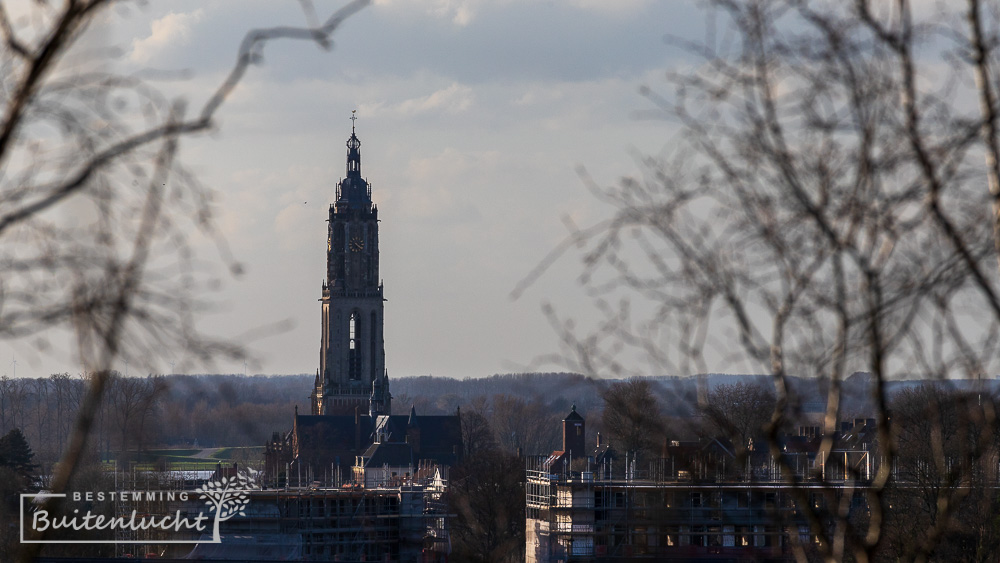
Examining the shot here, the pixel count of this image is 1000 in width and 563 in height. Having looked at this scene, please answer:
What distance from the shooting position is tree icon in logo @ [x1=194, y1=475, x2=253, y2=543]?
37.9 metres

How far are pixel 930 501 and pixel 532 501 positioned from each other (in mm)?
19280

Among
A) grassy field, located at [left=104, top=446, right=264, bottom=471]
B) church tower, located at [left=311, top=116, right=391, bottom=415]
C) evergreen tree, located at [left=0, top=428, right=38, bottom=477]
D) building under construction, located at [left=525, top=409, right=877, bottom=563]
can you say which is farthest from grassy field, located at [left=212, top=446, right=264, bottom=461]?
building under construction, located at [left=525, top=409, right=877, bottom=563]

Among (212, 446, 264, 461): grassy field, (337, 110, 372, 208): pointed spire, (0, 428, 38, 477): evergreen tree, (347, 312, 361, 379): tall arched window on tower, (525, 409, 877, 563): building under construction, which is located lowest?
(525, 409, 877, 563): building under construction

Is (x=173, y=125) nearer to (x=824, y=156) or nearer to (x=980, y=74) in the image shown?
(x=824, y=156)

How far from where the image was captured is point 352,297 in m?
87.5

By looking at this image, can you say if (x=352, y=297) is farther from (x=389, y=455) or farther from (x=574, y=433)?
(x=574, y=433)

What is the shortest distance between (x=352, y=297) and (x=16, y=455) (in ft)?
138

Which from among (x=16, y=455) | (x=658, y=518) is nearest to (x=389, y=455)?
(x=16, y=455)

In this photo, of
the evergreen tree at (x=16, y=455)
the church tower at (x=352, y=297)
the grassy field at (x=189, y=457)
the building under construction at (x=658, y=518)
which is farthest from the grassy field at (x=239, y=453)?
the building under construction at (x=658, y=518)

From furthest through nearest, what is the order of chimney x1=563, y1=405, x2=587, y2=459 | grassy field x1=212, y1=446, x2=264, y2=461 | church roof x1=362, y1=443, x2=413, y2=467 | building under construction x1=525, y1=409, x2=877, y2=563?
grassy field x1=212, y1=446, x2=264, y2=461
church roof x1=362, y1=443, x2=413, y2=467
chimney x1=563, y1=405, x2=587, y2=459
building under construction x1=525, y1=409, x2=877, y2=563

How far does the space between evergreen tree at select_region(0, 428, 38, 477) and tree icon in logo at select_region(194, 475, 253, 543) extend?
23.5 feet

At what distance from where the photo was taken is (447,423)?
93.1 metres

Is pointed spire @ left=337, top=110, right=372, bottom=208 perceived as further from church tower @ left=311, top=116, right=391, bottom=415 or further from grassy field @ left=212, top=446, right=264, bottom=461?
grassy field @ left=212, top=446, right=264, bottom=461

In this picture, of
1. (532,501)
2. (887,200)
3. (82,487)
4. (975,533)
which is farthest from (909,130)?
(532,501)
